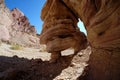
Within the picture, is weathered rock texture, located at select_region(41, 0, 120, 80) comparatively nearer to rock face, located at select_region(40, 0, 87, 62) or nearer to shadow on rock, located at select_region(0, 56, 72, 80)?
rock face, located at select_region(40, 0, 87, 62)

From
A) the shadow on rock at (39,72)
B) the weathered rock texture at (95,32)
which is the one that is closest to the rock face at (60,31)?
the weathered rock texture at (95,32)

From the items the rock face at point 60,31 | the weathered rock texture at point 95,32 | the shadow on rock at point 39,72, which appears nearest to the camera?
the weathered rock texture at point 95,32

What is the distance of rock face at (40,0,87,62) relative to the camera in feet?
21.9

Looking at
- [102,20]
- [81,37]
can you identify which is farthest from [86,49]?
[102,20]

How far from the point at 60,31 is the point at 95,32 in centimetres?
253

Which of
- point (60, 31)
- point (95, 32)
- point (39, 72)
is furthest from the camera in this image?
point (60, 31)

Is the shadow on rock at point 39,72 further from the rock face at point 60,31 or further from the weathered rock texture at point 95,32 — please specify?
the weathered rock texture at point 95,32

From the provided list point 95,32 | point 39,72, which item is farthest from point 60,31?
point 95,32

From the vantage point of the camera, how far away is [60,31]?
22.1 feet

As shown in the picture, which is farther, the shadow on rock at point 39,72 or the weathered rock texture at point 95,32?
the shadow on rock at point 39,72

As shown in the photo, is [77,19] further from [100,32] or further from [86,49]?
[100,32]

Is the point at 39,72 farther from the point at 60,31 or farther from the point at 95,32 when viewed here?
the point at 95,32

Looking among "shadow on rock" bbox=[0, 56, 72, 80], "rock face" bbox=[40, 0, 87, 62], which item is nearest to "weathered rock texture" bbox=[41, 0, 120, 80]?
→ "rock face" bbox=[40, 0, 87, 62]

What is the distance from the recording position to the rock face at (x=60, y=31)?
669cm
